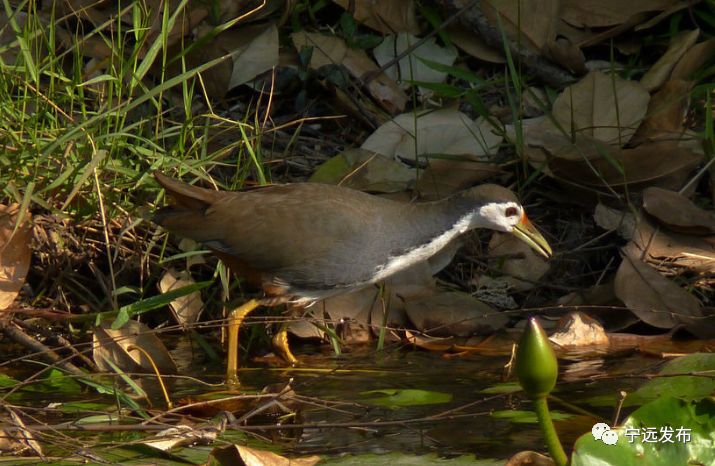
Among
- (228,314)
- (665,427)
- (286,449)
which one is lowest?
(228,314)

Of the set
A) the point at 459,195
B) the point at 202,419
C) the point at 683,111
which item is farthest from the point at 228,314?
the point at 683,111

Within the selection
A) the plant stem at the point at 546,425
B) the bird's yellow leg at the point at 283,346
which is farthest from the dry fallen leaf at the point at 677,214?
the plant stem at the point at 546,425

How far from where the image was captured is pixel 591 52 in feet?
22.0

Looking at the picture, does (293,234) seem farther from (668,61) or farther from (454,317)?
(668,61)

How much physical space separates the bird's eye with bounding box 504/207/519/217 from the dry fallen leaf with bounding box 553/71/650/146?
838mm

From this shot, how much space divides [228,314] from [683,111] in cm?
242

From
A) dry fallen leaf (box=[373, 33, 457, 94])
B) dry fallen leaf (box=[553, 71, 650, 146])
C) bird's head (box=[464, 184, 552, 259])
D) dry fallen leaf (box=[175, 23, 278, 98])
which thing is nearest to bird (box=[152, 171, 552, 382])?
bird's head (box=[464, 184, 552, 259])

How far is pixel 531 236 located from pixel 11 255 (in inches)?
84.4

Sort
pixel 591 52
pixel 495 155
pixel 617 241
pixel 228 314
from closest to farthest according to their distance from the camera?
pixel 228 314, pixel 617 241, pixel 495 155, pixel 591 52

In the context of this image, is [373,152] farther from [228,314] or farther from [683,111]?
[683,111]

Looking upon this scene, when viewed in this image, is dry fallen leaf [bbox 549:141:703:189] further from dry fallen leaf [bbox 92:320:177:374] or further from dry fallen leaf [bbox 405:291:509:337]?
dry fallen leaf [bbox 92:320:177:374]

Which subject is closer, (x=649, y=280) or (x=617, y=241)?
(x=649, y=280)

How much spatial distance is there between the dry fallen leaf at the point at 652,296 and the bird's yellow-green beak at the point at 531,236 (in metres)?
0.35

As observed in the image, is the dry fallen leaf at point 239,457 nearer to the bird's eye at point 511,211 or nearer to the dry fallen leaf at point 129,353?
the dry fallen leaf at point 129,353
